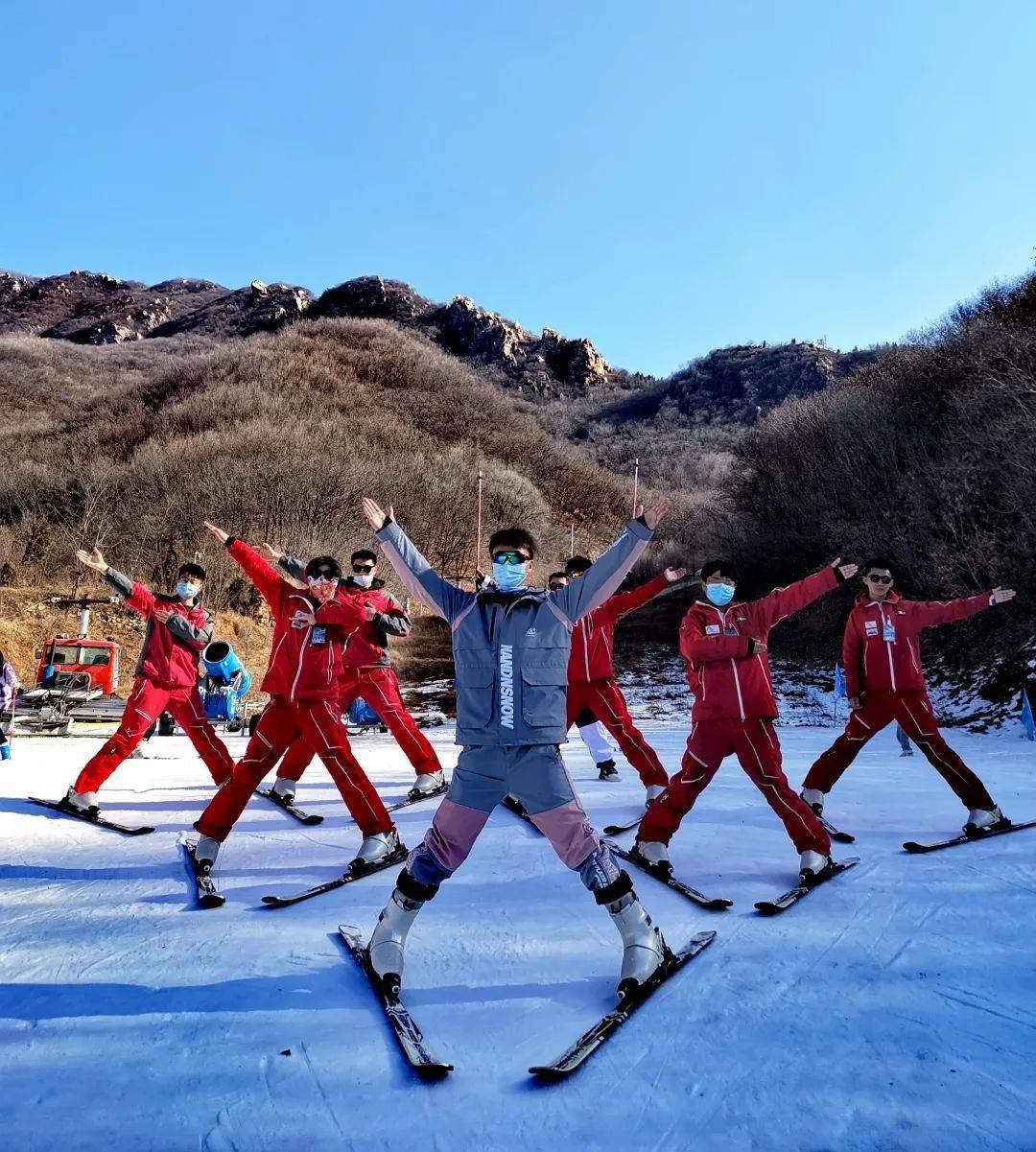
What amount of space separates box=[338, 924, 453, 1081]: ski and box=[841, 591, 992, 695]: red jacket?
382cm

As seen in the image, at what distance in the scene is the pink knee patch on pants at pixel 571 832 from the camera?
2848 millimetres

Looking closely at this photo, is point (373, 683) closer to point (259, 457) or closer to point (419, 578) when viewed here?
point (419, 578)

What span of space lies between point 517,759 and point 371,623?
299cm

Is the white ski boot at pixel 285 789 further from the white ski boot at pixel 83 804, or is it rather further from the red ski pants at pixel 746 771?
the red ski pants at pixel 746 771

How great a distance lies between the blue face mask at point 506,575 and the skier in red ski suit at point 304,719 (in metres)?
1.76

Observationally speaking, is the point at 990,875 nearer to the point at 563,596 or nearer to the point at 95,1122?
the point at 563,596

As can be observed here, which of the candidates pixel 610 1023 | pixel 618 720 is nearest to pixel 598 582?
pixel 610 1023

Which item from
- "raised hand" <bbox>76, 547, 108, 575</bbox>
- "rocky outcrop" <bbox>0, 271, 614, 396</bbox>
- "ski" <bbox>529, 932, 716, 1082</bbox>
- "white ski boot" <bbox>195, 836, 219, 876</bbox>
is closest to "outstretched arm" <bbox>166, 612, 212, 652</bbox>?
"raised hand" <bbox>76, 547, 108, 575</bbox>

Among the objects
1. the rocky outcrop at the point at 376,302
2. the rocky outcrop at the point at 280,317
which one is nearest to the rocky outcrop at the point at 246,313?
the rocky outcrop at the point at 280,317

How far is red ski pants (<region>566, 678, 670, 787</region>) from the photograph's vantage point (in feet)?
19.4

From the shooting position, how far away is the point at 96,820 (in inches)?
212

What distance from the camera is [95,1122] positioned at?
7.03ft

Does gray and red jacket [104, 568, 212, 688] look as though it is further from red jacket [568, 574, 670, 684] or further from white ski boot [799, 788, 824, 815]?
white ski boot [799, 788, 824, 815]

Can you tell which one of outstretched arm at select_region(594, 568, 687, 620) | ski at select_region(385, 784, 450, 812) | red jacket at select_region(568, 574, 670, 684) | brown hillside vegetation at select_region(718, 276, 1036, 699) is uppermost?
brown hillside vegetation at select_region(718, 276, 1036, 699)
